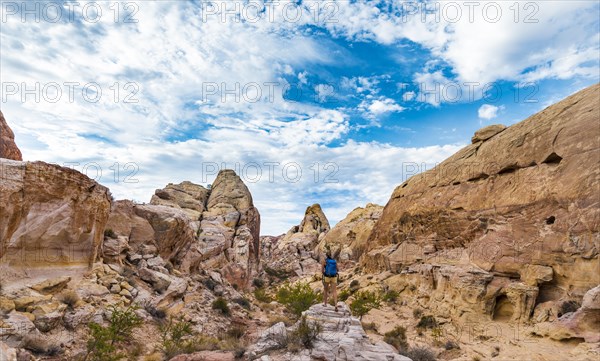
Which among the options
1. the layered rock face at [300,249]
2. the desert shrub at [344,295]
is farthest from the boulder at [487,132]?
the layered rock face at [300,249]

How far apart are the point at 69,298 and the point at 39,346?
2.88 m

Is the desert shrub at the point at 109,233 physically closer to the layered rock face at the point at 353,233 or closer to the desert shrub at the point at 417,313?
the desert shrub at the point at 417,313

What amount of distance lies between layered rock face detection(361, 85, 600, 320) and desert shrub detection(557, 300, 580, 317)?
1.36 ft

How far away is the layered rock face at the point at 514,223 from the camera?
583 inches

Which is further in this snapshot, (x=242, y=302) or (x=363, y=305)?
(x=242, y=302)

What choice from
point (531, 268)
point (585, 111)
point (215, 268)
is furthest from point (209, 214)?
point (585, 111)

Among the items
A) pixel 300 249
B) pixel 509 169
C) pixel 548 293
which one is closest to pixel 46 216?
pixel 548 293

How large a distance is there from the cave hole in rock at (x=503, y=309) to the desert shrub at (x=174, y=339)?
14.4m

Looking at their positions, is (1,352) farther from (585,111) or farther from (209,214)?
(209,214)

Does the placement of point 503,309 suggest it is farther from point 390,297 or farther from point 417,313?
point 390,297

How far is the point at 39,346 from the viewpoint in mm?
8094

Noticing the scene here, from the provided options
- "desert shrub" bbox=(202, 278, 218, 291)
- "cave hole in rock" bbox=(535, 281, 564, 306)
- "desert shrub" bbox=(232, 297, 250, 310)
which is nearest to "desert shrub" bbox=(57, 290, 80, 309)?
"desert shrub" bbox=(202, 278, 218, 291)

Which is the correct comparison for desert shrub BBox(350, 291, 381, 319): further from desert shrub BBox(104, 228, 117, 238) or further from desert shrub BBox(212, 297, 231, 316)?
desert shrub BBox(104, 228, 117, 238)

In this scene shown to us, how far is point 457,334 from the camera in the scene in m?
15.8
